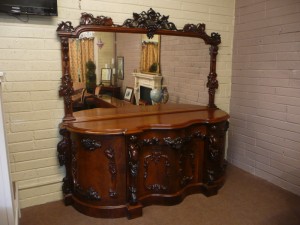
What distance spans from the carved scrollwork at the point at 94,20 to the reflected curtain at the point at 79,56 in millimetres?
149

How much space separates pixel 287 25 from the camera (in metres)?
2.53

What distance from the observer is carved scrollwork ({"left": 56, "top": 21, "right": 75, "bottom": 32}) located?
214 centimetres

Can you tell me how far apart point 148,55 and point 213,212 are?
5.37 ft

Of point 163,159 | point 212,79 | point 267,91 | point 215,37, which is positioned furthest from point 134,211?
point 215,37

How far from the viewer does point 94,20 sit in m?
2.26

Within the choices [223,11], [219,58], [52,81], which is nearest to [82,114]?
[52,81]

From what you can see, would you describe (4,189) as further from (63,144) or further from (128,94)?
(128,94)

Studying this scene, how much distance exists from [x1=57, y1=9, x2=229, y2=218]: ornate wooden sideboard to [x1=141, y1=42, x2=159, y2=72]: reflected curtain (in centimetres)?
14

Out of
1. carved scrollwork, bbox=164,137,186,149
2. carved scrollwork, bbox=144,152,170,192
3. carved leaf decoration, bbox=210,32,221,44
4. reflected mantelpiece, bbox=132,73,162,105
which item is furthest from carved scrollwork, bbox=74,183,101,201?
carved leaf decoration, bbox=210,32,221,44

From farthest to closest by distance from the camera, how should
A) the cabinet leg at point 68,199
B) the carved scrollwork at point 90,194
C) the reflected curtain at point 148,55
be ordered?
1. the reflected curtain at point 148,55
2. the cabinet leg at point 68,199
3. the carved scrollwork at point 90,194

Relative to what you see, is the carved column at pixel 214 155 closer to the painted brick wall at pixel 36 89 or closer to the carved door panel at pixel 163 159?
the carved door panel at pixel 163 159

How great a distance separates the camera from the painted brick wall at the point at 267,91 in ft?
8.35

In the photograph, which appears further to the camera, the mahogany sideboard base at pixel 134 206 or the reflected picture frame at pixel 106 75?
the reflected picture frame at pixel 106 75

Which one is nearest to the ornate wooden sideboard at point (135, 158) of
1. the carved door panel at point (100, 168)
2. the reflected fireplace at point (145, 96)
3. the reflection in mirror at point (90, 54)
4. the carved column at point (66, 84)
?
the carved door panel at point (100, 168)
